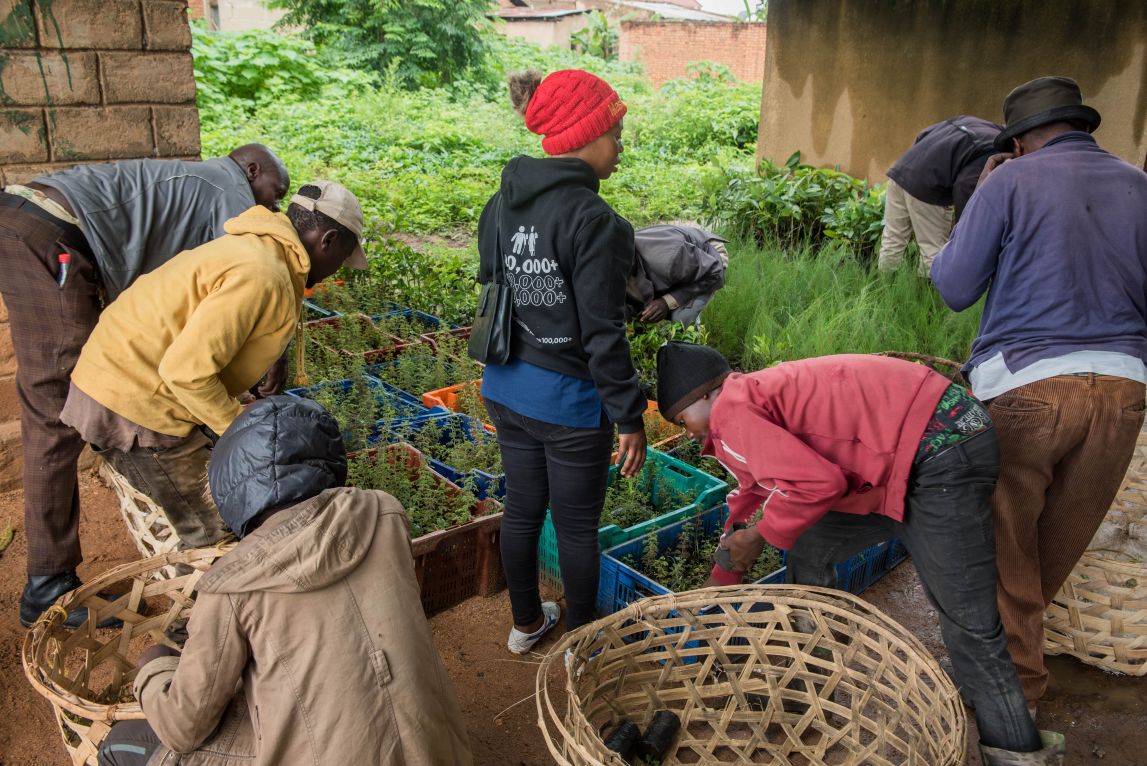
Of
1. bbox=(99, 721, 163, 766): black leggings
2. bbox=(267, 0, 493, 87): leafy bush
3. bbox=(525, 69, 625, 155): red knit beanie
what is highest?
bbox=(267, 0, 493, 87): leafy bush

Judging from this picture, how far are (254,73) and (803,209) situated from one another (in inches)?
468

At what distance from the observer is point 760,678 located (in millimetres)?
2838

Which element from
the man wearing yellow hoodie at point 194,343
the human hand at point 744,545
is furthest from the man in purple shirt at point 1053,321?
the man wearing yellow hoodie at point 194,343

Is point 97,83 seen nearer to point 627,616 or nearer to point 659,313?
point 659,313

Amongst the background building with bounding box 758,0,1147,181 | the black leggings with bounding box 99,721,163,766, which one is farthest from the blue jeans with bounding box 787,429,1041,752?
the background building with bounding box 758,0,1147,181

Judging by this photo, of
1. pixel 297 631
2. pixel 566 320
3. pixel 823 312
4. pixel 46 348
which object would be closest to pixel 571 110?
pixel 566 320

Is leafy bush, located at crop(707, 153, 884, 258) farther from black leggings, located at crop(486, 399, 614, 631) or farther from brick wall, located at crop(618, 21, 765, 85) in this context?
brick wall, located at crop(618, 21, 765, 85)

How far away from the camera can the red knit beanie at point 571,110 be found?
8.19ft

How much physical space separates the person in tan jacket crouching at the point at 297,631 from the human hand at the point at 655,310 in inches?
85.7

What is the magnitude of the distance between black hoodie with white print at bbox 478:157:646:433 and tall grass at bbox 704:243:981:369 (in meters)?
2.16

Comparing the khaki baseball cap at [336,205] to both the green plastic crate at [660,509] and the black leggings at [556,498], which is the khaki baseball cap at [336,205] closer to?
the black leggings at [556,498]

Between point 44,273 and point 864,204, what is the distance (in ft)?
16.9

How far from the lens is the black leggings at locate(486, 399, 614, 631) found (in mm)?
2707

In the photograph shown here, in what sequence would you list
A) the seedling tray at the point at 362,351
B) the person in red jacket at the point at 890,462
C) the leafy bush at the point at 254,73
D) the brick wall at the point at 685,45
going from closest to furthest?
the person in red jacket at the point at 890,462 → the seedling tray at the point at 362,351 → the leafy bush at the point at 254,73 → the brick wall at the point at 685,45
